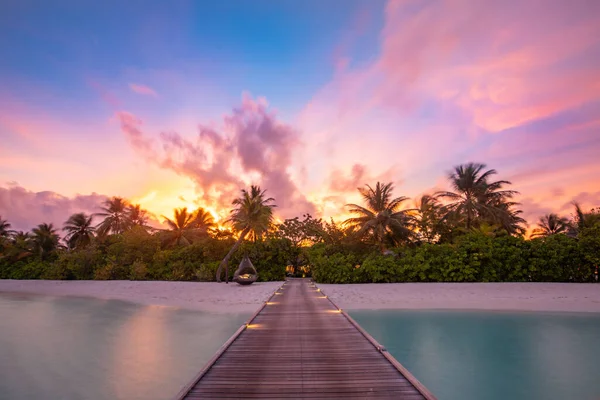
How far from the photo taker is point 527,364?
7.34m

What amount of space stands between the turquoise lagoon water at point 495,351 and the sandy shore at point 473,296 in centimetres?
96

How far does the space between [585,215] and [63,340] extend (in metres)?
31.4

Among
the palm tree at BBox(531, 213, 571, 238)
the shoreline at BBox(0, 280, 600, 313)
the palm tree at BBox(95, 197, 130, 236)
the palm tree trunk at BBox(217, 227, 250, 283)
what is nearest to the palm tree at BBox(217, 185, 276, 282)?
the palm tree trunk at BBox(217, 227, 250, 283)

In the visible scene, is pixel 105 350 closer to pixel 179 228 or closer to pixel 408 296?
pixel 408 296

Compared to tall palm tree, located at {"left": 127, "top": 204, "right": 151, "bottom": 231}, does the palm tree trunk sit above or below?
below

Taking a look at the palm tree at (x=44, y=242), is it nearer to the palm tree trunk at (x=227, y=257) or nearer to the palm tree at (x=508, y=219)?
the palm tree trunk at (x=227, y=257)

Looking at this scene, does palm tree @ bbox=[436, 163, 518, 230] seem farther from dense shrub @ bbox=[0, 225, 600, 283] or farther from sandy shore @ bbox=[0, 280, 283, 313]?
sandy shore @ bbox=[0, 280, 283, 313]

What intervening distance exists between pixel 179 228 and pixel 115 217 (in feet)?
36.3

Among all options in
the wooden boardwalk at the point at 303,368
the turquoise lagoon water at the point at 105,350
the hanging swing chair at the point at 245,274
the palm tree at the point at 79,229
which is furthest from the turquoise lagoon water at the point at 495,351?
the palm tree at the point at 79,229

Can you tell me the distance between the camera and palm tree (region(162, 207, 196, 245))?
1069 inches

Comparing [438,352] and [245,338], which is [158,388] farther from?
[438,352]

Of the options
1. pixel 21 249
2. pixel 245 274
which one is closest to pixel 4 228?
pixel 21 249

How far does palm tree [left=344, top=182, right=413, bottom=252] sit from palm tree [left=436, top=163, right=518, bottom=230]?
402cm

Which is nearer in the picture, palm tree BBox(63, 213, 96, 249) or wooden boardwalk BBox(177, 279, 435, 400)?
wooden boardwalk BBox(177, 279, 435, 400)
